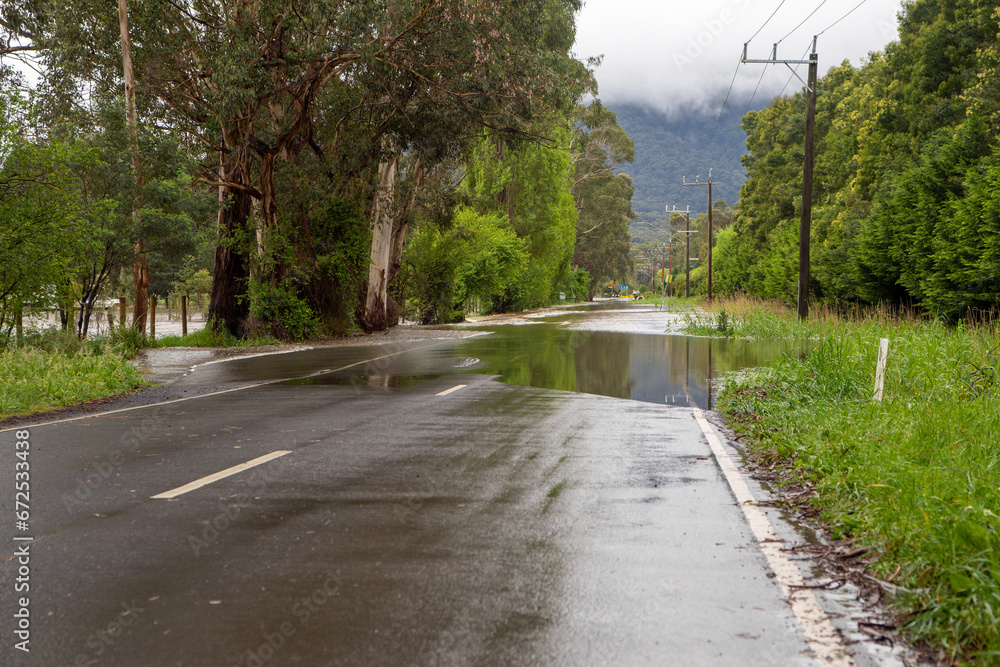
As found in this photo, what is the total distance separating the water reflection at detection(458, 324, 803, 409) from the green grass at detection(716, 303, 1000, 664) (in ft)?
4.45

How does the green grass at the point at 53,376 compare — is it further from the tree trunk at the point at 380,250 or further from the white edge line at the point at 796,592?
the tree trunk at the point at 380,250

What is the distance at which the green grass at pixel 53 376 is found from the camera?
1123cm

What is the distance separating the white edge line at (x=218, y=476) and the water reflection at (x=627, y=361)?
6.26 metres

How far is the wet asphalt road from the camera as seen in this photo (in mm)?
3562

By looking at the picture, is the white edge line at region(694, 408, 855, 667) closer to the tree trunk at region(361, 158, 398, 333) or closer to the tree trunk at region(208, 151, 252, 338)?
the tree trunk at region(208, 151, 252, 338)

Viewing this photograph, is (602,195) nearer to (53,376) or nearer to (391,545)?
(53,376)

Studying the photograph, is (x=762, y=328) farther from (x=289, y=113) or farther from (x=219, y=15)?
(x=219, y=15)

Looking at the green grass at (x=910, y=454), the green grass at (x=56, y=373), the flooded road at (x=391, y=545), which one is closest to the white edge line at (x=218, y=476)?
the flooded road at (x=391, y=545)

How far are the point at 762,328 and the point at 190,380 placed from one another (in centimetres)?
1710

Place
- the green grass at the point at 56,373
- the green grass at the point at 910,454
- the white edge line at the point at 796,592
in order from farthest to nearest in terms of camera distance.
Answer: the green grass at the point at 56,373
the green grass at the point at 910,454
the white edge line at the point at 796,592

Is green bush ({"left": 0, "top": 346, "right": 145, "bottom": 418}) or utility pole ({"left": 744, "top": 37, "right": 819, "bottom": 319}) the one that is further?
utility pole ({"left": 744, "top": 37, "right": 819, "bottom": 319})

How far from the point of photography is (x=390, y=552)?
15.5ft

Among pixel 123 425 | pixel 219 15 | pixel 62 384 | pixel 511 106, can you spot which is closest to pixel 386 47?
pixel 511 106

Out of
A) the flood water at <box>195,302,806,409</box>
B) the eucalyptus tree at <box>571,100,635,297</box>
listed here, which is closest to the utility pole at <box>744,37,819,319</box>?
the flood water at <box>195,302,806,409</box>
